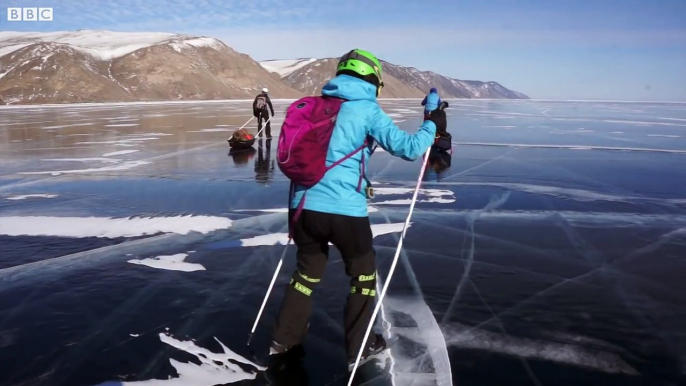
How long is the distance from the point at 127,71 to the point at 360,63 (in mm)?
151356

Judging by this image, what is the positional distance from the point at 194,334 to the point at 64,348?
2.62 ft

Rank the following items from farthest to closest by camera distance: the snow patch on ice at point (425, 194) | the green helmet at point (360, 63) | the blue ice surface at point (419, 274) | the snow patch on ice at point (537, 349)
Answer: the snow patch on ice at point (425, 194) → the blue ice surface at point (419, 274) → the snow patch on ice at point (537, 349) → the green helmet at point (360, 63)

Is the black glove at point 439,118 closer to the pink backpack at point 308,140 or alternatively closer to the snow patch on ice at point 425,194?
the snow patch on ice at point 425,194

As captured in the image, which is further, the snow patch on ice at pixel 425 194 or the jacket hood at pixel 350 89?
the snow patch on ice at pixel 425 194

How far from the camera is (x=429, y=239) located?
5.78 m

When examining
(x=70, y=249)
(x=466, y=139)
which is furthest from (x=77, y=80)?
(x=70, y=249)

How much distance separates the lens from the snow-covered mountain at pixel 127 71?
112750mm

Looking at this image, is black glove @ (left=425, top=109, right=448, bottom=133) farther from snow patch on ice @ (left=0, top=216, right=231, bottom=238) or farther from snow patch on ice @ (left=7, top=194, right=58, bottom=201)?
snow patch on ice @ (left=7, top=194, right=58, bottom=201)

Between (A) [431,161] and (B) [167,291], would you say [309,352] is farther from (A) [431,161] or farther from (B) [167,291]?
(A) [431,161]

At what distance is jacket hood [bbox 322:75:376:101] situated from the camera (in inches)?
115

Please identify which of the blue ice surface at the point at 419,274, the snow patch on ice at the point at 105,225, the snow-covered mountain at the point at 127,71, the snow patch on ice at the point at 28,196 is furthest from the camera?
the snow-covered mountain at the point at 127,71

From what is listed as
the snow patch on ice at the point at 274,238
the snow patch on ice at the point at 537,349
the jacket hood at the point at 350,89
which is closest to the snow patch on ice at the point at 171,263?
the snow patch on ice at the point at 274,238

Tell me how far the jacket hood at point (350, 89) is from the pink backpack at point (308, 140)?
4cm

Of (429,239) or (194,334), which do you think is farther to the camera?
(429,239)
